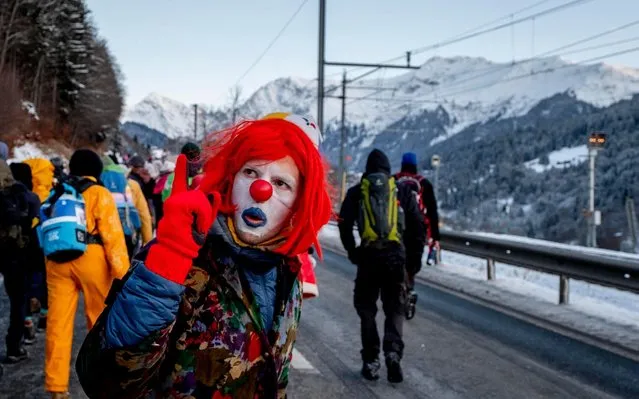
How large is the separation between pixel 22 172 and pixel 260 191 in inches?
211

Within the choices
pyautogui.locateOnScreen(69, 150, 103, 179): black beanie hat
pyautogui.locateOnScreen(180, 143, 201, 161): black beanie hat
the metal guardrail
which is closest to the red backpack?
the metal guardrail

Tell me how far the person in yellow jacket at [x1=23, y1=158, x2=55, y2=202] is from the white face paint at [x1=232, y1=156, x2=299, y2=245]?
18.5 ft

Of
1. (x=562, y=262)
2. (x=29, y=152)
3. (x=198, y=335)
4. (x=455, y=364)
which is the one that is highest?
(x=29, y=152)

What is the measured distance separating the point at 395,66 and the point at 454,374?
15082 millimetres

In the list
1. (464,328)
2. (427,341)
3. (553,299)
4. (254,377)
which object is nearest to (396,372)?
(427,341)

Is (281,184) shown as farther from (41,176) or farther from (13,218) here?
(41,176)

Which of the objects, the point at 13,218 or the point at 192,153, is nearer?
the point at 192,153

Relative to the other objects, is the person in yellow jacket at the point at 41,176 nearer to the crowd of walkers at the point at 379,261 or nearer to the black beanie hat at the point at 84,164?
the black beanie hat at the point at 84,164

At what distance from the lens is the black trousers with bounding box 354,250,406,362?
5.27 metres

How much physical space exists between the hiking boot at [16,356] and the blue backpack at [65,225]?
1.74 m

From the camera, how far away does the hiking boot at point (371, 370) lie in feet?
17.1

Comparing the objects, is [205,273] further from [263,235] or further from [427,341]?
[427,341]

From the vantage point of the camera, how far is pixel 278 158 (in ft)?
6.52

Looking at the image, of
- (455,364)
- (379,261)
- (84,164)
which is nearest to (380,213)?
(379,261)
